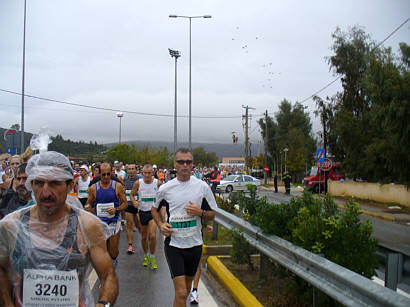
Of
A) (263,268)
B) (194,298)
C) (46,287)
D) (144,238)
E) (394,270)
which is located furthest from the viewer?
(144,238)

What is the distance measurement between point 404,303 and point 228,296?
3437 millimetres

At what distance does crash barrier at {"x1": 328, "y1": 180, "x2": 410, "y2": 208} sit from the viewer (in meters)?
23.5

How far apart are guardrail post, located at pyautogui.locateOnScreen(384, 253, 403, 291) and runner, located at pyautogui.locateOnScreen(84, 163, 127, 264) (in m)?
4.24

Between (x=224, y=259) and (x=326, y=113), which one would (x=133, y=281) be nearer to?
(x=224, y=259)

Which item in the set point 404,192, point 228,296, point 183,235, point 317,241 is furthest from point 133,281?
point 404,192

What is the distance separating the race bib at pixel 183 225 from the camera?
4660 millimetres

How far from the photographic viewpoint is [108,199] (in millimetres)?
6727

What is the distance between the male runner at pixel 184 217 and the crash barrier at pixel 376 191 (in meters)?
20.0

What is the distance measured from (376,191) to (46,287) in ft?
90.4

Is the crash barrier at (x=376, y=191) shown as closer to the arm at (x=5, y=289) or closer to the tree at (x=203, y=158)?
the arm at (x=5, y=289)

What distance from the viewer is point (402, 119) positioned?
54.1 feet

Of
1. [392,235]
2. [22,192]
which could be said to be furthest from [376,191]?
[22,192]

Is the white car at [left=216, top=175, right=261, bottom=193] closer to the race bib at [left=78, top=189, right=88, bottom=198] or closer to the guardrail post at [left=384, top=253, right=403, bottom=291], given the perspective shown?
the race bib at [left=78, top=189, right=88, bottom=198]

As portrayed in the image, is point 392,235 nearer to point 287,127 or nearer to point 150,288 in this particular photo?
point 150,288
